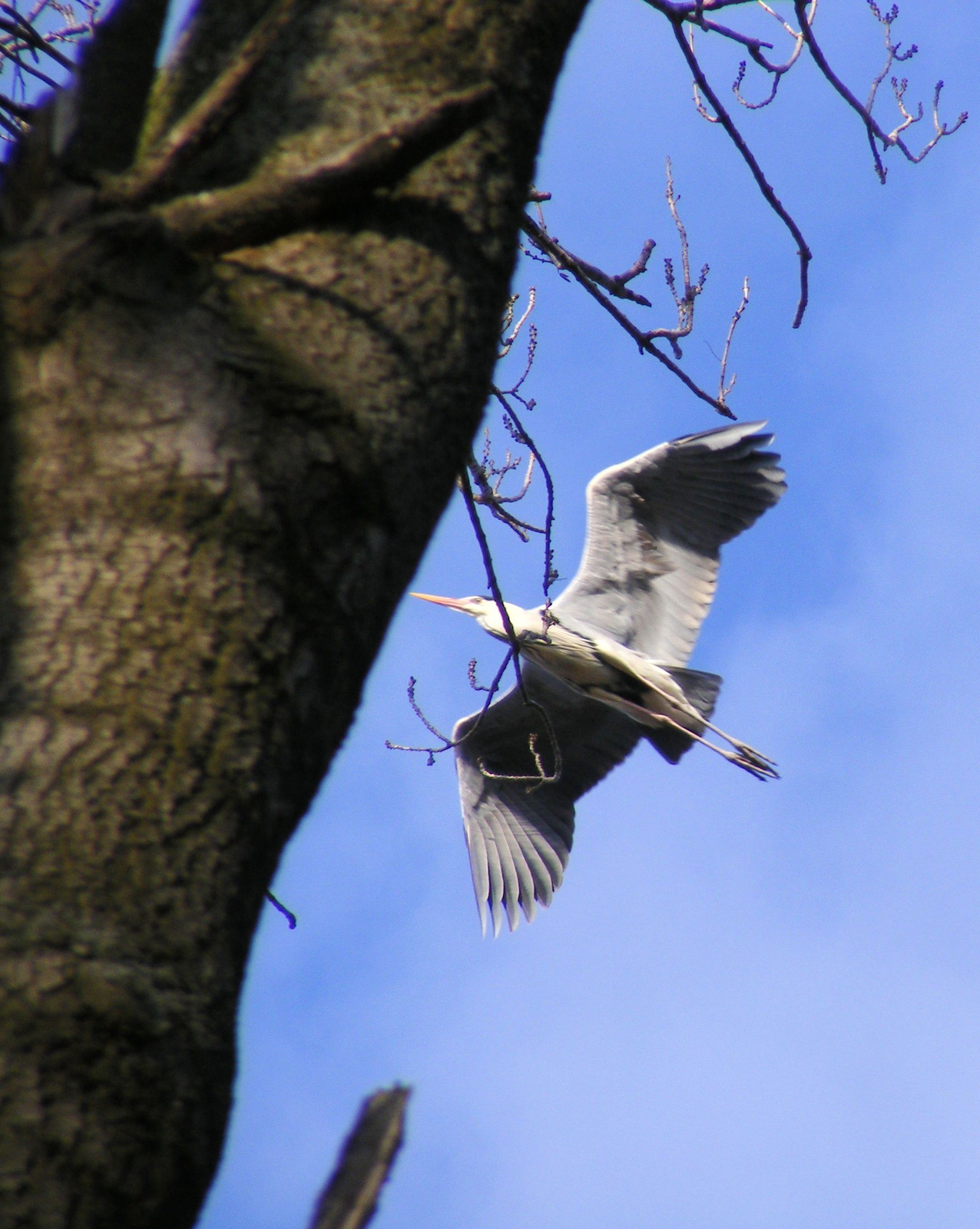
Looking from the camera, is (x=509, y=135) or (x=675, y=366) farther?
(x=675, y=366)

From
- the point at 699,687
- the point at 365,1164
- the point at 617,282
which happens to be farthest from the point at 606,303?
the point at 699,687

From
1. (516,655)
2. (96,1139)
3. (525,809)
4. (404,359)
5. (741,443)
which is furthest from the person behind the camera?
(525,809)

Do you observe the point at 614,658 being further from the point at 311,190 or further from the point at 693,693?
the point at 311,190

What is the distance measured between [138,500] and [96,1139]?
394 millimetres

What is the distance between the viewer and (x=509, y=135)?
1.12m

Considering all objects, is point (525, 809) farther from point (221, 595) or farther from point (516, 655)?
point (221, 595)

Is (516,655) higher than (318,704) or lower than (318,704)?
higher

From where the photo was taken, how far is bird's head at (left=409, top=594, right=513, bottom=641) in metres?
5.55

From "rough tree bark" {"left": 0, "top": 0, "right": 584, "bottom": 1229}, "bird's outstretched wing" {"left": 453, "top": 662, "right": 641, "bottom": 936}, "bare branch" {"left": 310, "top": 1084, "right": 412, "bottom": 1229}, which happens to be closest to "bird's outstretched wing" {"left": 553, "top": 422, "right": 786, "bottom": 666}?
"bird's outstretched wing" {"left": 453, "top": 662, "right": 641, "bottom": 936}

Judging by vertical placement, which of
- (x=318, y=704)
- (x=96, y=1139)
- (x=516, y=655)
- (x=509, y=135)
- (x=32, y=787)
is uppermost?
(x=516, y=655)

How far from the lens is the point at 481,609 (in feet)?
18.8

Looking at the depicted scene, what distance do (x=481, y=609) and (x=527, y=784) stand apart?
32.2 inches

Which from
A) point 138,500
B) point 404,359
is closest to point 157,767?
point 138,500

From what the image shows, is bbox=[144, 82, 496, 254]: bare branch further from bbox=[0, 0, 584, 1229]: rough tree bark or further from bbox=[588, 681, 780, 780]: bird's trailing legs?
bbox=[588, 681, 780, 780]: bird's trailing legs
